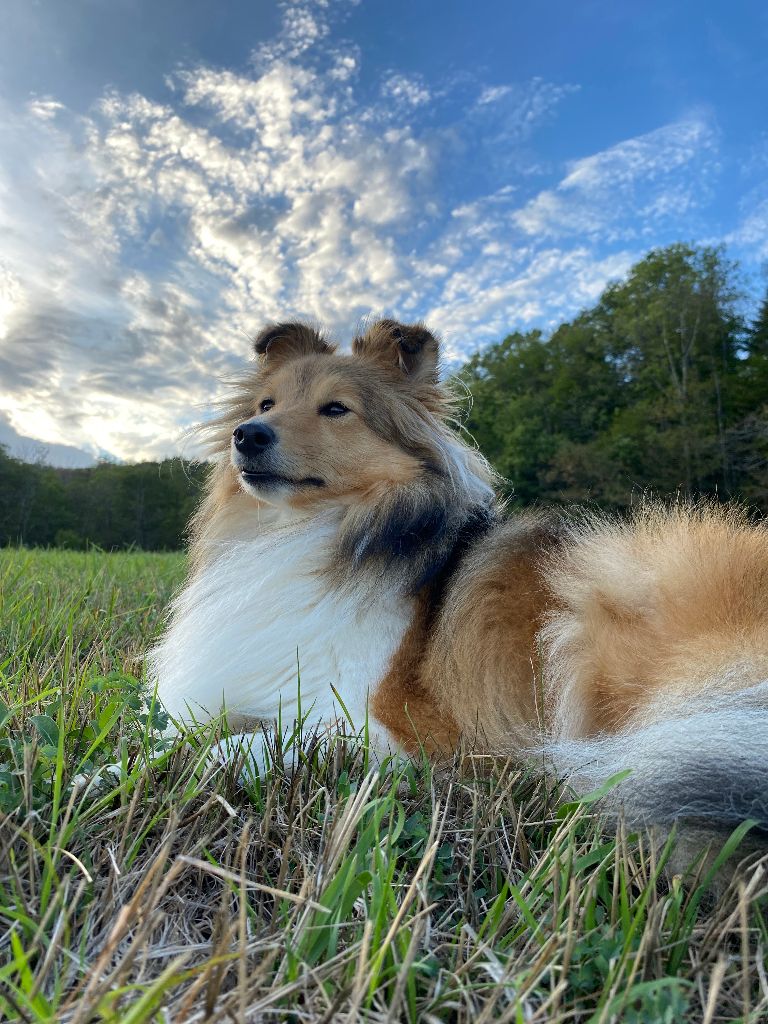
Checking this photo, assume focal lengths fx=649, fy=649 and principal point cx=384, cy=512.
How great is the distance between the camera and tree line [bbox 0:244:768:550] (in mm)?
26250

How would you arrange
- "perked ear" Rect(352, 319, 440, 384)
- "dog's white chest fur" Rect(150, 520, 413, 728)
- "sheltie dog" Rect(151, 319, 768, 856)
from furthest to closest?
1. "perked ear" Rect(352, 319, 440, 384)
2. "dog's white chest fur" Rect(150, 520, 413, 728)
3. "sheltie dog" Rect(151, 319, 768, 856)

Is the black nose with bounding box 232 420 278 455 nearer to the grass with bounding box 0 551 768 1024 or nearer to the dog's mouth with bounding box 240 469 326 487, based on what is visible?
the dog's mouth with bounding box 240 469 326 487

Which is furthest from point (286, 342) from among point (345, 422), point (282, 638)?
point (282, 638)

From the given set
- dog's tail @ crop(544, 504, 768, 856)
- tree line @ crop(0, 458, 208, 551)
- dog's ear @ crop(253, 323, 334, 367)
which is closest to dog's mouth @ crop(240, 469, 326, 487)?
dog's ear @ crop(253, 323, 334, 367)

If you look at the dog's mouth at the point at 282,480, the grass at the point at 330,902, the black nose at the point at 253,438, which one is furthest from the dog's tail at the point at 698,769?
the black nose at the point at 253,438

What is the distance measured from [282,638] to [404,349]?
1.80 metres

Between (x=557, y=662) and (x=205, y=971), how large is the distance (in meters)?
1.77

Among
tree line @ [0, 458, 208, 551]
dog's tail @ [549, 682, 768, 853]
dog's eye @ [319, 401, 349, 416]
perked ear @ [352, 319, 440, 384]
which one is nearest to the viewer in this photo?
dog's tail @ [549, 682, 768, 853]

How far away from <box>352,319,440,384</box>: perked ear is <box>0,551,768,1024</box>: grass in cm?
225

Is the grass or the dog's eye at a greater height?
the dog's eye

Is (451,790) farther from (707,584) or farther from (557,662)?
(707,584)

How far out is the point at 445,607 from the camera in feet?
8.98

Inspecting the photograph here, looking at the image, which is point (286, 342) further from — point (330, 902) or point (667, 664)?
point (330, 902)

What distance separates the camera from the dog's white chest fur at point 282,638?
2635 millimetres
